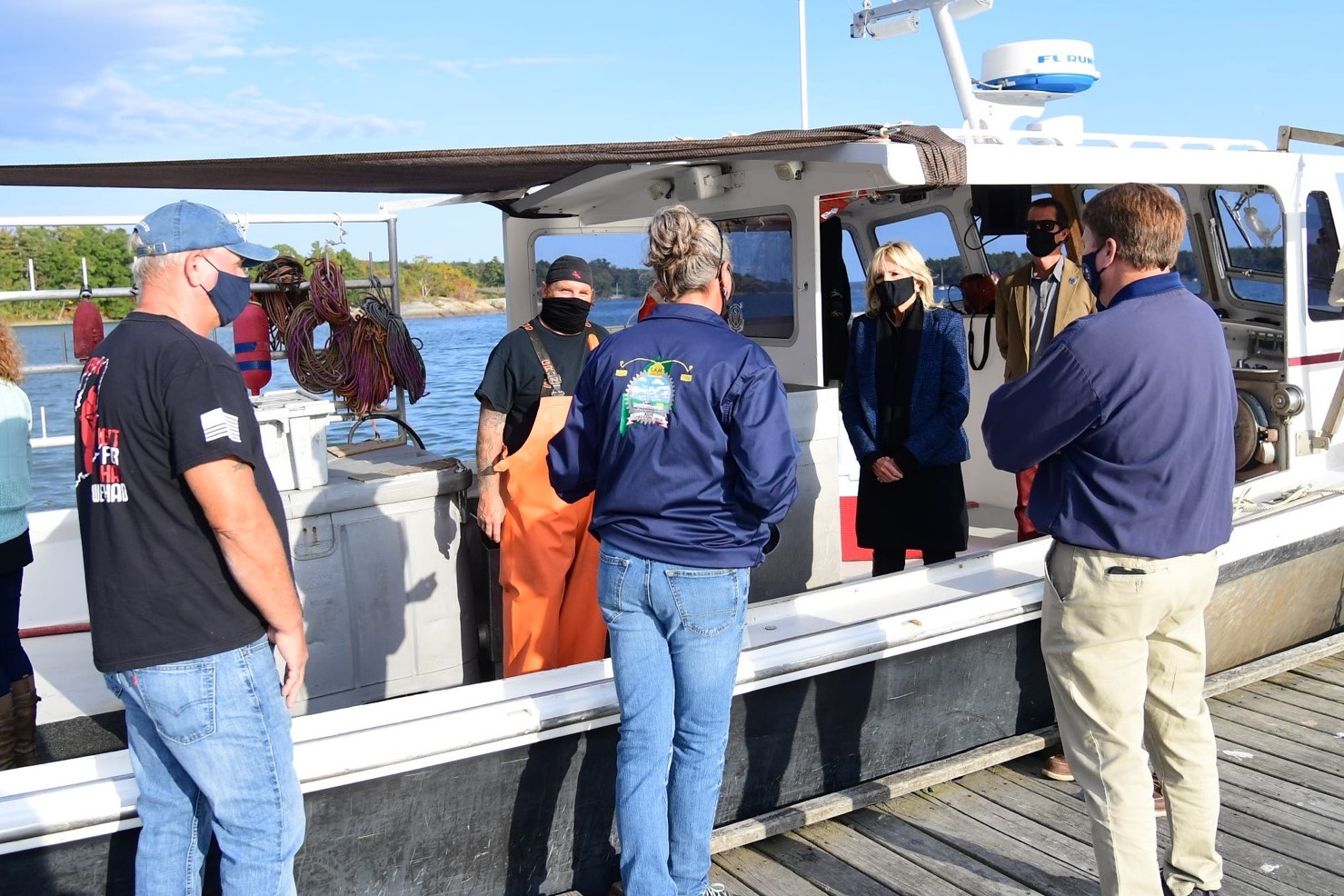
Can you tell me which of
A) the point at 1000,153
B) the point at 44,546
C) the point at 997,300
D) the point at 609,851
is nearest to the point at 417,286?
the point at 44,546

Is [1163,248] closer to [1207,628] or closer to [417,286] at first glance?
[1207,628]

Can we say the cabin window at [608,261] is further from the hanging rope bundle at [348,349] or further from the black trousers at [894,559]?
the black trousers at [894,559]

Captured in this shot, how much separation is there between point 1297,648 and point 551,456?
3.76 metres

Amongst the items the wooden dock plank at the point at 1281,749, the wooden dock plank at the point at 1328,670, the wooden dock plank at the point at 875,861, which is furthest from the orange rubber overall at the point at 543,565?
the wooden dock plank at the point at 1328,670

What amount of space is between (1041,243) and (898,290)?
28.9 inches

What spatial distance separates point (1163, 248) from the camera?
2650mm

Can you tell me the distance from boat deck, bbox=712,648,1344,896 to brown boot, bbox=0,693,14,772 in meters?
2.27

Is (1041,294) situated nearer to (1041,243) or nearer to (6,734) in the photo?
(1041,243)

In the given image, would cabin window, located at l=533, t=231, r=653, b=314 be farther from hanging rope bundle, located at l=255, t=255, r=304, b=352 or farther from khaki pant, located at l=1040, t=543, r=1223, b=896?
khaki pant, located at l=1040, t=543, r=1223, b=896

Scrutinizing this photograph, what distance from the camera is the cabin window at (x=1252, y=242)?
5281 mm

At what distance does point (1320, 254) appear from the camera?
5.15 meters

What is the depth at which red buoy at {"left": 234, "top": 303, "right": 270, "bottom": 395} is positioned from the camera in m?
4.90

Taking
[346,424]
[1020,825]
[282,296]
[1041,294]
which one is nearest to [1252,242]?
[1041,294]

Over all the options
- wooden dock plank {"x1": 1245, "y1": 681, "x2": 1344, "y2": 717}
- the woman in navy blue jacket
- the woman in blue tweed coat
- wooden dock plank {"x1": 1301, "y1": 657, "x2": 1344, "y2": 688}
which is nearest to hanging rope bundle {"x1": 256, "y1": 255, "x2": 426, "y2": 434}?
the woman in blue tweed coat
